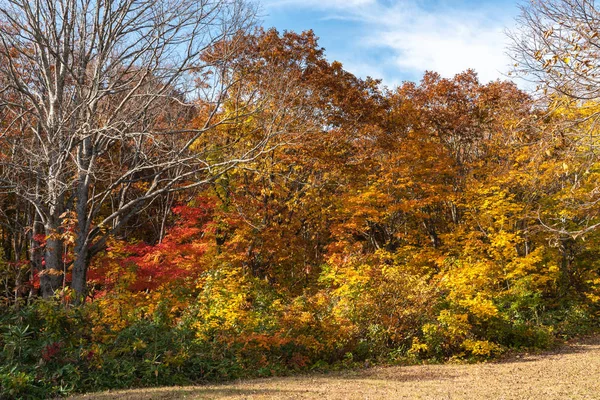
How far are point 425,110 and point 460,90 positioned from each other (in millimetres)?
1769

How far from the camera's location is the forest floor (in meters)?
6.23

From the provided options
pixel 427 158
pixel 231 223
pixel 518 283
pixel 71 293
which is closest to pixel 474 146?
pixel 427 158

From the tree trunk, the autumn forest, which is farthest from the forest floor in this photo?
the tree trunk

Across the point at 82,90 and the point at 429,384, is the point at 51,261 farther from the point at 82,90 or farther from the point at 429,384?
the point at 429,384

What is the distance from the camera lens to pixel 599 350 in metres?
11.4

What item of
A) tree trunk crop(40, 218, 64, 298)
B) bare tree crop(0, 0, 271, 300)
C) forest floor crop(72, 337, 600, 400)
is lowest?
forest floor crop(72, 337, 600, 400)

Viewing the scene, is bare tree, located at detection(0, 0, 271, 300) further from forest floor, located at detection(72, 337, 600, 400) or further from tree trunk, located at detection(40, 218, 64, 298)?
forest floor, located at detection(72, 337, 600, 400)

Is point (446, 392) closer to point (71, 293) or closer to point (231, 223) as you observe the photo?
point (71, 293)

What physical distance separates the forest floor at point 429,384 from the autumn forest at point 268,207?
0.79 metres

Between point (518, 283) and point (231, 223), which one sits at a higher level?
point (231, 223)

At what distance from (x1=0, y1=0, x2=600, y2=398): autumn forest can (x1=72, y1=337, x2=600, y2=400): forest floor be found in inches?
31.1

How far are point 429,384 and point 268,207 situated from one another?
7.56 meters

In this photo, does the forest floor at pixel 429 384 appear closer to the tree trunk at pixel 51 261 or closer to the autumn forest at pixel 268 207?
the autumn forest at pixel 268 207

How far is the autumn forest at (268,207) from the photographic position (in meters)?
7.30
